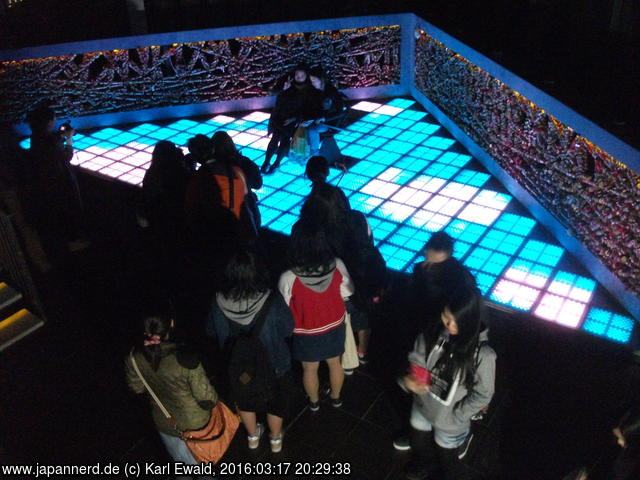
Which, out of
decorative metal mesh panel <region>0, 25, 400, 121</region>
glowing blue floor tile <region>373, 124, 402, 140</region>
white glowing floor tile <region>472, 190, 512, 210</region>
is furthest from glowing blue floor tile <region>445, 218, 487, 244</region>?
decorative metal mesh panel <region>0, 25, 400, 121</region>

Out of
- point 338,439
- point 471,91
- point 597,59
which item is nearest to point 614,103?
point 597,59

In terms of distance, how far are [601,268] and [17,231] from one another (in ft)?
18.5

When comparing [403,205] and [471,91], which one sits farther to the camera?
[471,91]

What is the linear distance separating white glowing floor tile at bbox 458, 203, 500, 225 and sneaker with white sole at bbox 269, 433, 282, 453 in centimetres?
367

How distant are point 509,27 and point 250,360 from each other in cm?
726

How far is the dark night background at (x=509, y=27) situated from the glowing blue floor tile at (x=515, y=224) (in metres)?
1.44

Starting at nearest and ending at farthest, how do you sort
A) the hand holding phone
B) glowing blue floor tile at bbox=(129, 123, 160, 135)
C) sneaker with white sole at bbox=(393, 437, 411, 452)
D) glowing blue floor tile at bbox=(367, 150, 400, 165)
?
the hand holding phone, sneaker with white sole at bbox=(393, 437, 411, 452), glowing blue floor tile at bbox=(367, 150, 400, 165), glowing blue floor tile at bbox=(129, 123, 160, 135)

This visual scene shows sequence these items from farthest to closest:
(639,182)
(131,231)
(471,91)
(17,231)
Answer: (471,91) < (131,231) < (17,231) < (639,182)

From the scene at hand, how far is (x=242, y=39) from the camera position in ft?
30.3

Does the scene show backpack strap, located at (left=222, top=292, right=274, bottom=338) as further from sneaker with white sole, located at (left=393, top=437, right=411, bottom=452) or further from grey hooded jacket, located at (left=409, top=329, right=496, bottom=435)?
sneaker with white sole, located at (left=393, top=437, right=411, bottom=452)

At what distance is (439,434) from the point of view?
10.9 ft

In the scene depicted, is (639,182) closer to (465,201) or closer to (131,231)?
(465,201)

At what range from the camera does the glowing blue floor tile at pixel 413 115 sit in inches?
358

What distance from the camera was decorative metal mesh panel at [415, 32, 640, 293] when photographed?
509 cm
